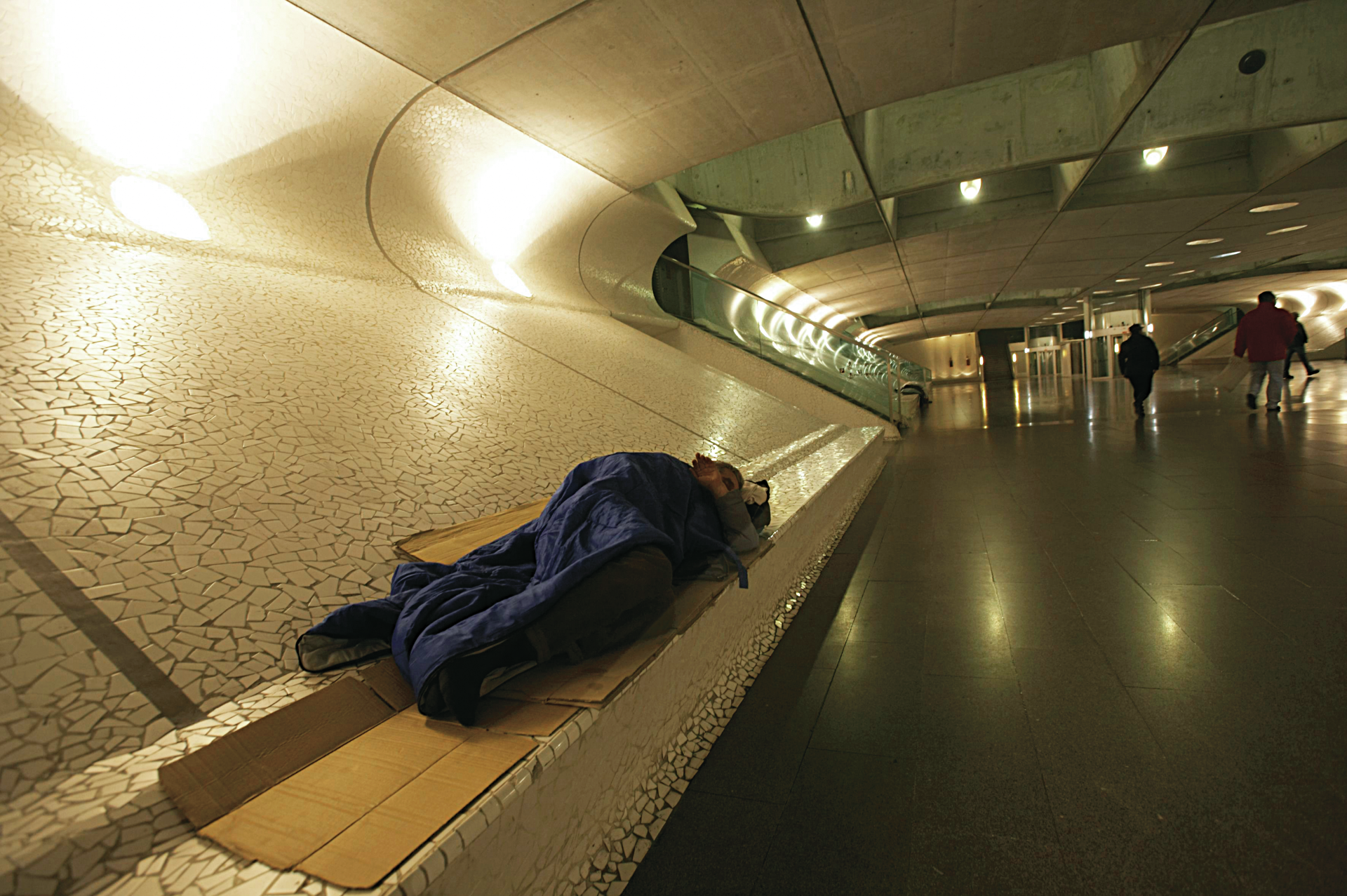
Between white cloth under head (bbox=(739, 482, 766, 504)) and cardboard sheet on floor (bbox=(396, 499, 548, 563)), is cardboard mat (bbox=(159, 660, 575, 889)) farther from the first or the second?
white cloth under head (bbox=(739, 482, 766, 504))

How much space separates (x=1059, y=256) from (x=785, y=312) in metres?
8.50

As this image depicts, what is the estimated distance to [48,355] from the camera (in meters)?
2.13

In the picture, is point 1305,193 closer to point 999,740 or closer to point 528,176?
point 528,176

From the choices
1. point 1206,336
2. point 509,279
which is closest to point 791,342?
point 509,279

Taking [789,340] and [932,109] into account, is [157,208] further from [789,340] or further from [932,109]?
[932,109]

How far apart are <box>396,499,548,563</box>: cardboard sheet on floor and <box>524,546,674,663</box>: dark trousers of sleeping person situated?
25.7 inches

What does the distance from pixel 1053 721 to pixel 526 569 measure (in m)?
1.61

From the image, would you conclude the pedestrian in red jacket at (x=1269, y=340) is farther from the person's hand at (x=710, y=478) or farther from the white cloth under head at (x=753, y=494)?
the person's hand at (x=710, y=478)

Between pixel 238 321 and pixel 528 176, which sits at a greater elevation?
pixel 528 176

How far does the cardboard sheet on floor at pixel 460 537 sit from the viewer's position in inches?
79.7


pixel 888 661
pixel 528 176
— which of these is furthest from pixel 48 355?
pixel 528 176

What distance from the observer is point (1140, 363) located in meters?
9.13

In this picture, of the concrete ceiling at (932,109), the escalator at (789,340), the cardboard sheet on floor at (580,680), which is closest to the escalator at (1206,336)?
the concrete ceiling at (932,109)

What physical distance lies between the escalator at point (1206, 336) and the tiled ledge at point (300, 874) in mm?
35892
